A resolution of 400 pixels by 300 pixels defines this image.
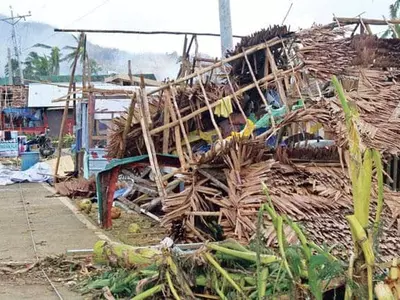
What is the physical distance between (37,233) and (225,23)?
19.5 feet

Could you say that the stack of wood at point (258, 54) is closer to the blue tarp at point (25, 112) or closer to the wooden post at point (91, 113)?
the wooden post at point (91, 113)

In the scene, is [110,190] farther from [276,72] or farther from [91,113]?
[91,113]

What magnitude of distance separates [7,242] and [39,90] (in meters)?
31.6

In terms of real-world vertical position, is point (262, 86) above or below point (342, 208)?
above

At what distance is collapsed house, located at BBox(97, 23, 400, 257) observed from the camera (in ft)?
23.7

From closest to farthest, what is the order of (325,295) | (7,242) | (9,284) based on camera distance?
(325,295) → (9,284) → (7,242)

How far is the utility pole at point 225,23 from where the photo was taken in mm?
13188

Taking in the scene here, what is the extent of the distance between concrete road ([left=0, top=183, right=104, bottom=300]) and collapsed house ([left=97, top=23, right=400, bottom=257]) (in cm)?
93

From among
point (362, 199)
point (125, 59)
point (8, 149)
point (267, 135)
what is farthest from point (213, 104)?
point (125, 59)

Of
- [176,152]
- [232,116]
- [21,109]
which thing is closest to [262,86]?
[232,116]

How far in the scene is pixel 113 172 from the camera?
10.5m

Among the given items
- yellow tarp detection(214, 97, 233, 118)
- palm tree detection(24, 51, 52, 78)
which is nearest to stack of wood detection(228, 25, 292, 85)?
yellow tarp detection(214, 97, 233, 118)

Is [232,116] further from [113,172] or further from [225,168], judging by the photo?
[225,168]

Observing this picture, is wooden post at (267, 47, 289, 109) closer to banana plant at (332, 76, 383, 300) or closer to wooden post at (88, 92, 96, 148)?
banana plant at (332, 76, 383, 300)
